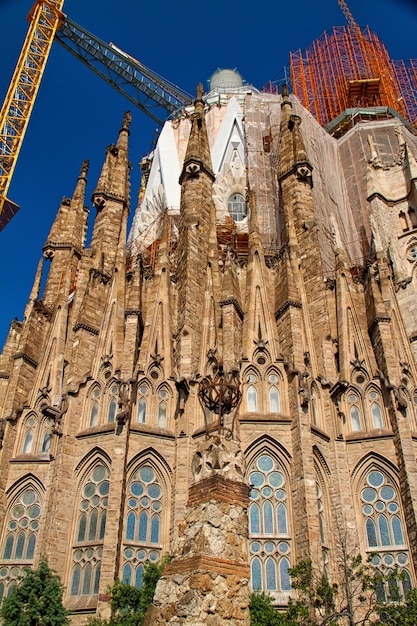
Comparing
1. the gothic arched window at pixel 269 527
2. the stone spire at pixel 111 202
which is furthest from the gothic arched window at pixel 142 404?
the stone spire at pixel 111 202

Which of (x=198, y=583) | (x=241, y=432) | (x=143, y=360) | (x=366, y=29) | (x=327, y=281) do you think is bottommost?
(x=198, y=583)

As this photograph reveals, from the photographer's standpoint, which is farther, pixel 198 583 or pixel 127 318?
pixel 127 318

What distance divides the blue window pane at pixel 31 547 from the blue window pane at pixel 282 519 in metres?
6.81

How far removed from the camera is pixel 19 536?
17.7 m

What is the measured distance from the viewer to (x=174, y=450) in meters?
18.0

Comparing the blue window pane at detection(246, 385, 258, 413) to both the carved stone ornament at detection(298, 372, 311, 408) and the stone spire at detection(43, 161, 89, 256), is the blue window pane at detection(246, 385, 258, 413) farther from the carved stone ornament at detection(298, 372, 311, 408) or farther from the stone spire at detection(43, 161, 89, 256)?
the stone spire at detection(43, 161, 89, 256)

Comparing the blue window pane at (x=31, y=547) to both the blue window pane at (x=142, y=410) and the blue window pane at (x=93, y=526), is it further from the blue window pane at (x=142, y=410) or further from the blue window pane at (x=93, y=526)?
the blue window pane at (x=142, y=410)

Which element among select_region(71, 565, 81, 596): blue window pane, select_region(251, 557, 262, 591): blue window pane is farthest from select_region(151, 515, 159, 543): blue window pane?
select_region(251, 557, 262, 591): blue window pane

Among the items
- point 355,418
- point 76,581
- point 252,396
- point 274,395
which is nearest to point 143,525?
point 76,581

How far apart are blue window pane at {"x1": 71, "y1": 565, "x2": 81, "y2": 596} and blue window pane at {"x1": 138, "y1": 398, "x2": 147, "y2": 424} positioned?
13.9 feet

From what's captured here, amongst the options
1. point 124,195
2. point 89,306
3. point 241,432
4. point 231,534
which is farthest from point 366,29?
point 231,534

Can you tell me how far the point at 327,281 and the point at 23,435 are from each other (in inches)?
452

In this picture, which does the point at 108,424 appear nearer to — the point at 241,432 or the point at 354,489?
the point at 241,432

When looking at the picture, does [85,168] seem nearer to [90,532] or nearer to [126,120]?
[126,120]
